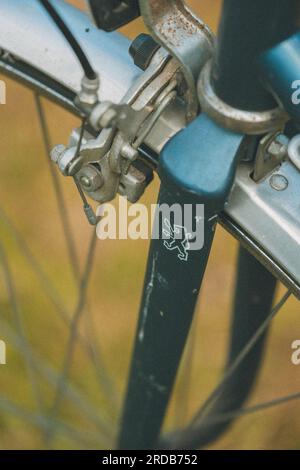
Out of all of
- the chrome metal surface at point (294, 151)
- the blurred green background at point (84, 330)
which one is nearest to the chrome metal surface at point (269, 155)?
the chrome metal surface at point (294, 151)

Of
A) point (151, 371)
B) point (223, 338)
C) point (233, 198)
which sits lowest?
point (223, 338)

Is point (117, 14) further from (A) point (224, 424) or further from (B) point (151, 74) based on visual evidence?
(A) point (224, 424)

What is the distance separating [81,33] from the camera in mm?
505

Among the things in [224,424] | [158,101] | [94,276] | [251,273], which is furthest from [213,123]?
[94,276]

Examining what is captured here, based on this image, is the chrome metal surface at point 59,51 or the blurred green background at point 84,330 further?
the blurred green background at point 84,330

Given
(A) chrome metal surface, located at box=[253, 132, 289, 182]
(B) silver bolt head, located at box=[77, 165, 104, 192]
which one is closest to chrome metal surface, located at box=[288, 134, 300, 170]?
(A) chrome metal surface, located at box=[253, 132, 289, 182]

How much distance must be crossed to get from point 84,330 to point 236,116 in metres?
0.60

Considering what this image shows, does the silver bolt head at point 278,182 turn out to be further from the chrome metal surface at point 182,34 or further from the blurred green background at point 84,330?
the blurred green background at point 84,330

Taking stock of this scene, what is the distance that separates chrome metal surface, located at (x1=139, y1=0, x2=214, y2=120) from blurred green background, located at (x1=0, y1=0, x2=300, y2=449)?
514 mm

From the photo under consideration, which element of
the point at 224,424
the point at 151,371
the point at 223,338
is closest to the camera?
the point at 151,371

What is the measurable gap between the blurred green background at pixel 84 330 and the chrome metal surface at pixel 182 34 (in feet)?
1.69

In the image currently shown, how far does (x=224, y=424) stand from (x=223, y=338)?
0.15 meters

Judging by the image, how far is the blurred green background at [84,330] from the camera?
96 cm

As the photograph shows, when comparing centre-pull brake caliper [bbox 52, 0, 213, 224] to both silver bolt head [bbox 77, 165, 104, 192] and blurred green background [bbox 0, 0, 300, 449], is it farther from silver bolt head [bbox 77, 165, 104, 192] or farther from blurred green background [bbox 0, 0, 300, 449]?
blurred green background [bbox 0, 0, 300, 449]
